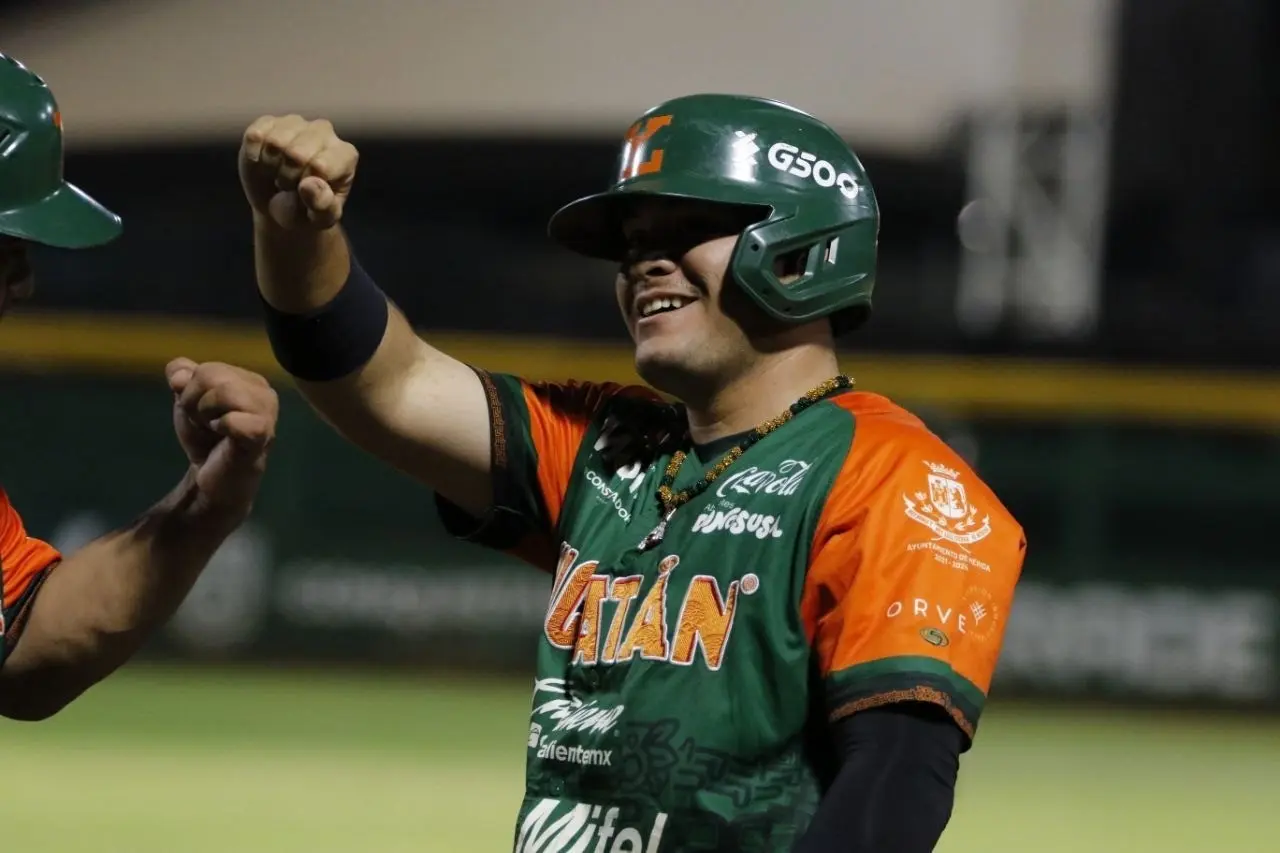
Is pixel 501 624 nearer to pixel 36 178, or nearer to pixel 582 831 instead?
pixel 36 178

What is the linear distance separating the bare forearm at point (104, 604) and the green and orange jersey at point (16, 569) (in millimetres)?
20

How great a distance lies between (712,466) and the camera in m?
2.92

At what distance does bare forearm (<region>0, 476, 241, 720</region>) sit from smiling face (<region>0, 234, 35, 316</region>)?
1.37 ft

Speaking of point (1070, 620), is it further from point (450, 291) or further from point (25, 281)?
point (25, 281)

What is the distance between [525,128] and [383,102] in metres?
1.04

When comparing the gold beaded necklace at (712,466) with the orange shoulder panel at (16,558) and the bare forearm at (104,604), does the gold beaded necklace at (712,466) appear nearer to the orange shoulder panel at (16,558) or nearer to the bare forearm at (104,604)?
the bare forearm at (104,604)

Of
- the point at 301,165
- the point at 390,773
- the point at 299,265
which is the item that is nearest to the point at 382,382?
the point at 299,265

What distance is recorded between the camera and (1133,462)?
374 inches

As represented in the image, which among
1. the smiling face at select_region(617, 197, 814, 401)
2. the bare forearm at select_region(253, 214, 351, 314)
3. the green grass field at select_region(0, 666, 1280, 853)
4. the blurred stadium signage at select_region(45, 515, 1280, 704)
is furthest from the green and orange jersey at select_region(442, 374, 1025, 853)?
the blurred stadium signage at select_region(45, 515, 1280, 704)

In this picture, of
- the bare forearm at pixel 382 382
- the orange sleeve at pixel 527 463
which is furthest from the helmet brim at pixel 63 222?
the orange sleeve at pixel 527 463

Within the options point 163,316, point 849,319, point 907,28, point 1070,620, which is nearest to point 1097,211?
point 907,28

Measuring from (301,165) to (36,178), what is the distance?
647 mm

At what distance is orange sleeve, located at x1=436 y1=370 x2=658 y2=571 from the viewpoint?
122 inches

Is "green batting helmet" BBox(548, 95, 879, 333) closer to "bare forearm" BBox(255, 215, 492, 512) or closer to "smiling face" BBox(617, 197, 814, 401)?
"smiling face" BBox(617, 197, 814, 401)
